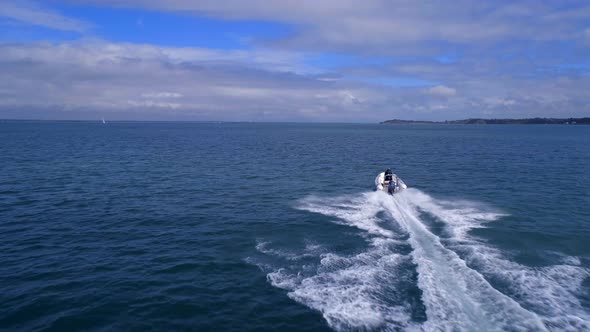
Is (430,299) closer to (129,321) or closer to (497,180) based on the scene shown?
(129,321)

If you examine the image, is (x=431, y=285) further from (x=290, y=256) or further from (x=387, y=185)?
(x=387, y=185)

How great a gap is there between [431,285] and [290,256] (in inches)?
363

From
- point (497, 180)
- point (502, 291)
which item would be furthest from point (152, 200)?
point (497, 180)

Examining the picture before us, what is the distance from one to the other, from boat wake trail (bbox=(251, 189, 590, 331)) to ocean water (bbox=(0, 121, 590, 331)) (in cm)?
10

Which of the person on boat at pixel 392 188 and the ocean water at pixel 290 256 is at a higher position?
the person on boat at pixel 392 188

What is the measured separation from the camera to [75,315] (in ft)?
62.1

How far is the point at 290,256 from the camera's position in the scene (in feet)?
84.3

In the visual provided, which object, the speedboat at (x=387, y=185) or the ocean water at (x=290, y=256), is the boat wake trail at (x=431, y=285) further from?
the speedboat at (x=387, y=185)

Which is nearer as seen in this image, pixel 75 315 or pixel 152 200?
pixel 75 315

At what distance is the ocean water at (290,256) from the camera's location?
1883 centimetres

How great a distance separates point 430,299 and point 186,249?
16926 mm

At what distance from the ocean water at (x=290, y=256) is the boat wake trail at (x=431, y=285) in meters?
0.10

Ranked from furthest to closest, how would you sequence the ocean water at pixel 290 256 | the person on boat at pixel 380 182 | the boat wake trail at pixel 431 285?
the person on boat at pixel 380 182 → the ocean water at pixel 290 256 → the boat wake trail at pixel 431 285

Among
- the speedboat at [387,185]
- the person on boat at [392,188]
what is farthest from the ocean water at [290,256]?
the speedboat at [387,185]
